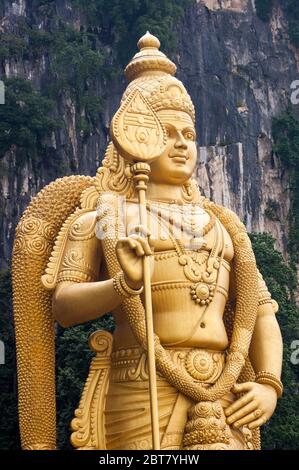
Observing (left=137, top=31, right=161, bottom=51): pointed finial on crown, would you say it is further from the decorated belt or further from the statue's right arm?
the decorated belt

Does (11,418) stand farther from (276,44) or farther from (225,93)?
(276,44)

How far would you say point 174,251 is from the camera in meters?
6.16

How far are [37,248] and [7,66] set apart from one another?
26539mm

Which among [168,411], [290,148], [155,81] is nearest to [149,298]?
[168,411]

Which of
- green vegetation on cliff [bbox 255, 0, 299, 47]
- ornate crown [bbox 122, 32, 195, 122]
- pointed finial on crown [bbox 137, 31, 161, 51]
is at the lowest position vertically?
ornate crown [bbox 122, 32, 195, 122]

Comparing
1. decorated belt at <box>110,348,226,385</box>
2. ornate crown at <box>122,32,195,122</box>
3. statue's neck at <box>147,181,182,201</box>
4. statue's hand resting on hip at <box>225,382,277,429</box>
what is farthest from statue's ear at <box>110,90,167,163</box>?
statue's hand resting on hip at <box>225,382,277,429</box>

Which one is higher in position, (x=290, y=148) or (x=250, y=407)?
(x=290, y=148)

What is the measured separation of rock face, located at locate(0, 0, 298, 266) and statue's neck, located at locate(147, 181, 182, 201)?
859 inches

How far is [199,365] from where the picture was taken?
5.95 m

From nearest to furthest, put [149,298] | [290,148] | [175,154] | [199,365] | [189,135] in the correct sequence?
1. [149,298]
2. [199,365]
3. [175,154]
4. [189,135]
5. [290,148]

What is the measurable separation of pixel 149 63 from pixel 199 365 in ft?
6.57

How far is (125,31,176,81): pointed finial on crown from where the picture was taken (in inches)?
263

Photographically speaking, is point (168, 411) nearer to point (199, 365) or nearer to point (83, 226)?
point (199, 365)

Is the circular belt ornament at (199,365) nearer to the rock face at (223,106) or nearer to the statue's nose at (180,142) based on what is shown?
the statue's nose at (180,142)
